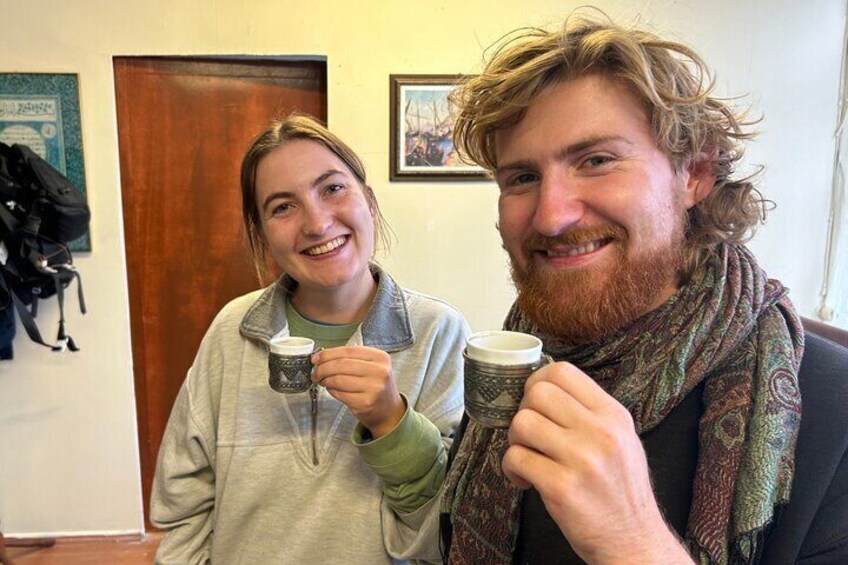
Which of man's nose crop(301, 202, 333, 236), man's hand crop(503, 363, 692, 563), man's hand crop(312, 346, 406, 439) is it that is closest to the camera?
man's hand crop(503, 363, 692, 563)

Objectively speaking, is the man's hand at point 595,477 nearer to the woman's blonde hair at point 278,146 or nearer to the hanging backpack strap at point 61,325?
the woman's blonde hair at point 278,146

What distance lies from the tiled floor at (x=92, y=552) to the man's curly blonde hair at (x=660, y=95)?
249 cm

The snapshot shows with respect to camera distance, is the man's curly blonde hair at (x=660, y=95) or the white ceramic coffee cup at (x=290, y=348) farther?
the white ceramic coffee cup at (x=290, y=348)

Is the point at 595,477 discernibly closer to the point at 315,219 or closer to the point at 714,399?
the point at 714,399

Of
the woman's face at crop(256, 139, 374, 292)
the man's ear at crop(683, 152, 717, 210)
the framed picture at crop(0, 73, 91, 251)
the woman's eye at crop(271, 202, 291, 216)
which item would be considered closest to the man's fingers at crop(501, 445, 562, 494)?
the man's ear at crop(683, 152, 717, 210)

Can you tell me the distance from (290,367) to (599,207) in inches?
25.0

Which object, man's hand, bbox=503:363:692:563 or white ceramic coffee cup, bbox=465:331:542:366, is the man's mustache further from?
man's hand, bbox=503:363:692:563

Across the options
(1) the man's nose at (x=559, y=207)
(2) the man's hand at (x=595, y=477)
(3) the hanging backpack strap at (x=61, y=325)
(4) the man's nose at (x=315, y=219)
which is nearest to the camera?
(2) the man's hand at (x=595, y=477)

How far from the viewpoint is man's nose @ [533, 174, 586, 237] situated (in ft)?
2.38

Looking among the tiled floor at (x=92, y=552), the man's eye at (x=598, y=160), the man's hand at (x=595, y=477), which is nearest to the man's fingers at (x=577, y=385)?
the man's hand at (x=595, y=477)

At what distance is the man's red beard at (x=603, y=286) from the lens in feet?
2.41

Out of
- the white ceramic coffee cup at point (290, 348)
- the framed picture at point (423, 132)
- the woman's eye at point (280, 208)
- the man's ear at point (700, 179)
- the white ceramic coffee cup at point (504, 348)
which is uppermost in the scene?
the framed picture at point (423, 132)

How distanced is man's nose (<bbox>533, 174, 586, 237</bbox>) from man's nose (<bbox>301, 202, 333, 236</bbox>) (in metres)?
0.53

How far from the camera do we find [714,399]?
678 millimetres
